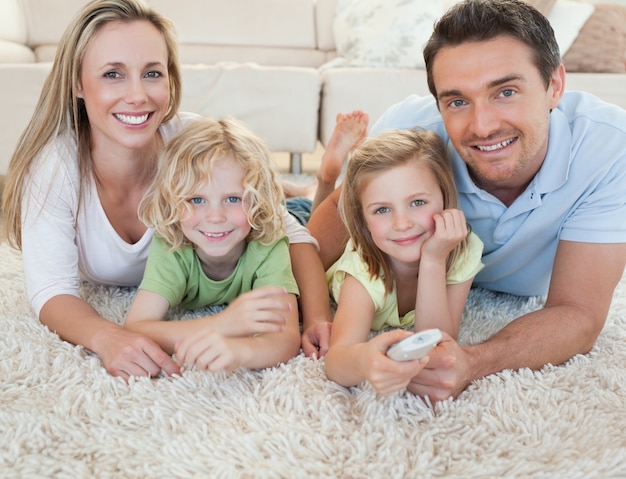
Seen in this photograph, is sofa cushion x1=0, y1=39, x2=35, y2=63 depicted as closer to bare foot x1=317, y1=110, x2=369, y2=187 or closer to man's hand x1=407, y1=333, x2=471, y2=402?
bare foot x1=317, y1=110, x2=369, y2=187

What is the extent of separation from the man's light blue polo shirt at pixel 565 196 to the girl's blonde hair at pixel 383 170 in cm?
8

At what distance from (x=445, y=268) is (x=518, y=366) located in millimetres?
221

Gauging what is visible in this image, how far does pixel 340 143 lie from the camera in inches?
73.3

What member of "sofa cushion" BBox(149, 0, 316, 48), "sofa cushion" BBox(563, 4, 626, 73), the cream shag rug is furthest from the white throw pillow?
the cream shag rug

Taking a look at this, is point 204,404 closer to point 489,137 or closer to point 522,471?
point 522,471

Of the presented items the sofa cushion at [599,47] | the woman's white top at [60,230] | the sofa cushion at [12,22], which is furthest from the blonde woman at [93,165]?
the sofa cushion at [599,47]

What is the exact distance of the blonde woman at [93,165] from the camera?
133cm

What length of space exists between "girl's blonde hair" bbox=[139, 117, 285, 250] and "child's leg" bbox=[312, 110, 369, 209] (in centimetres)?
47

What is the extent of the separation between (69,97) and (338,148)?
0.75 meters

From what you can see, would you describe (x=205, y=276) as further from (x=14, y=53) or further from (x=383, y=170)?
(x=14, y=53)

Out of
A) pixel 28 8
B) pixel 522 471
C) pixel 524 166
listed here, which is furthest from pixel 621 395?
pixel 28 8

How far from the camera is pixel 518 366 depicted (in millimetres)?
1141

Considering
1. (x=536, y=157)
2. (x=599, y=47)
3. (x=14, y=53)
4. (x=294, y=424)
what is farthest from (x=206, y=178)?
(x=599, y=47)

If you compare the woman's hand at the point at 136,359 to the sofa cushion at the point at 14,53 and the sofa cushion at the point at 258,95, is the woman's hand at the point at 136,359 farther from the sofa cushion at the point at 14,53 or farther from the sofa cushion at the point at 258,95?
the sofa cushion at the point at 14,53
